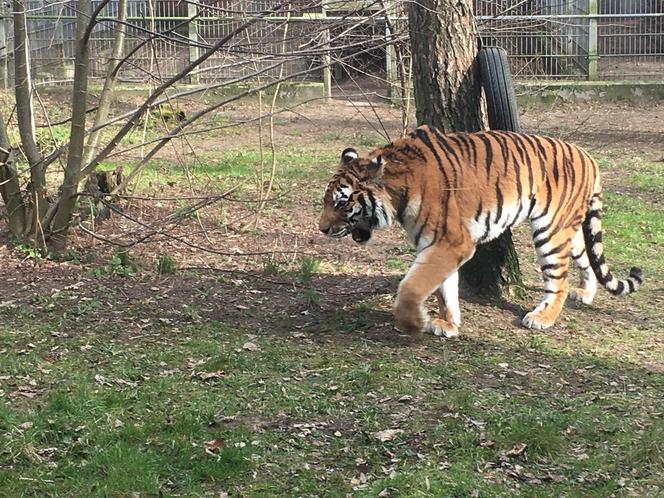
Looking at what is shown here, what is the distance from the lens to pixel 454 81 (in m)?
6.67

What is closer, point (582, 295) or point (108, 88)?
point (582, 295)

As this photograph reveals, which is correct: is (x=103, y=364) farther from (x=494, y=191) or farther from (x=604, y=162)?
(x=604, y=162)

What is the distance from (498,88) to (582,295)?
175 cm

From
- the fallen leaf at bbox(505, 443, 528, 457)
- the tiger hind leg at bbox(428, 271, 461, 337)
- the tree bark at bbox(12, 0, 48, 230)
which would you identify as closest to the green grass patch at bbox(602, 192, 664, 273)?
the tiger hind leg at bbox(428, 271, 461, 337)

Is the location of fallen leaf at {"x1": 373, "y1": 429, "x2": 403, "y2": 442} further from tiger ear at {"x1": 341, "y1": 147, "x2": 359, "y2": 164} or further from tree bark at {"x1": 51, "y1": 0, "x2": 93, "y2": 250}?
tree bark at {"x1": 51, "y1": 0, "x2": 93, "y2": 250}

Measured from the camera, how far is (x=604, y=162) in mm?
12906

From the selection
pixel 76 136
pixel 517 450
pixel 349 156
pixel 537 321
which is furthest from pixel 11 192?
pixel 517 450

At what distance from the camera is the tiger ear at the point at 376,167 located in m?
6.16

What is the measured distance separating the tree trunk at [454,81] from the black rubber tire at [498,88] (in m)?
0.11

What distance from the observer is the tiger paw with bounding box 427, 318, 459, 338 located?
628cm

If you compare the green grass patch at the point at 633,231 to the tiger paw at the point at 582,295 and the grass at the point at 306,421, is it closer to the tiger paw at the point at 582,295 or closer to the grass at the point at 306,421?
the tiger paw at the point at 582,295

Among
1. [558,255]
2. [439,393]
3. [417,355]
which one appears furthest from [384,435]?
[558,255]

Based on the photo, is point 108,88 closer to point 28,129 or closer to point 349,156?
point 28,129

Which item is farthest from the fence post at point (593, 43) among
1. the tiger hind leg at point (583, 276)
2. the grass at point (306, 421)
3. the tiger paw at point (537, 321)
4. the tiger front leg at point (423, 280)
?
the grass at point (306, 421)
